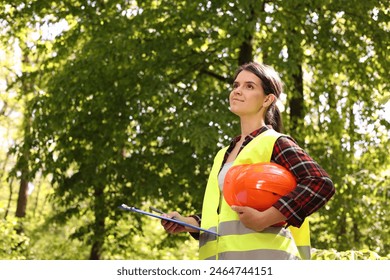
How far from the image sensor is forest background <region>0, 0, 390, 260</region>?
11.9 m

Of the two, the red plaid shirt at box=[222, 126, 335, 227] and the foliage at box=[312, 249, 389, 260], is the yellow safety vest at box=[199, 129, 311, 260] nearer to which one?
the red plaid shirt at box=[222, 126, 335, 227]

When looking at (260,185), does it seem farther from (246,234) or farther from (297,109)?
(297,109)


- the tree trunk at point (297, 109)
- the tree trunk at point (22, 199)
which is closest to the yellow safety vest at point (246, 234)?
the tree trunk at point (297, 109)

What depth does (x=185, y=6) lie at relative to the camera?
1185 centimetres

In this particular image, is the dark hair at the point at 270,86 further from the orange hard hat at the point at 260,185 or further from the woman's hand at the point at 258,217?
the woman's hand at the point at 258,217

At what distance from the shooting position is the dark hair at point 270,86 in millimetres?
3424

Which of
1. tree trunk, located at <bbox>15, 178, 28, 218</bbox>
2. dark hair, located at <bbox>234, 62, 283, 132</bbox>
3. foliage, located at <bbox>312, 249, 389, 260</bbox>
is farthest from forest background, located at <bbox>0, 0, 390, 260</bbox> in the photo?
dark hair, located at <bbox>234, 62, 283, 132</bbox>

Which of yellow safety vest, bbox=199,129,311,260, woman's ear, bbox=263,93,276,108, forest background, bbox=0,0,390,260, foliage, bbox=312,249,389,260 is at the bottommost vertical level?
yellow safety vest, bbox=199,129,311,260

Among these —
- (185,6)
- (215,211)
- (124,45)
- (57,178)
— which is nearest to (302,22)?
(185,6)

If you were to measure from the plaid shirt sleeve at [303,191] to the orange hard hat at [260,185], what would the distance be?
0.16ft

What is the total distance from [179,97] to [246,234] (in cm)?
912

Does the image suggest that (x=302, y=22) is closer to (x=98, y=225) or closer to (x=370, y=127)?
(x=370, y=127)

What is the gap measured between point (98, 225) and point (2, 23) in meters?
4.47

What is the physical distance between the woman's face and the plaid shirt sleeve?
0.35 m
